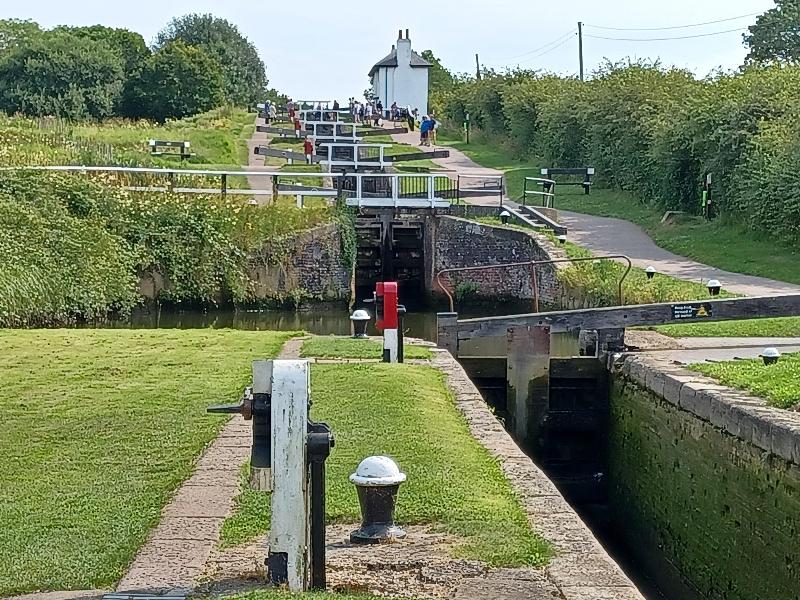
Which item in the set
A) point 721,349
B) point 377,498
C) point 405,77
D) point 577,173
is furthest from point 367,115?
point 377,498

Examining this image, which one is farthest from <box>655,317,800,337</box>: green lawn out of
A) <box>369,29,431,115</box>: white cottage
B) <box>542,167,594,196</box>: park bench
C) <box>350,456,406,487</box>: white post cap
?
<box>369,29,431,115</box>: white cottage

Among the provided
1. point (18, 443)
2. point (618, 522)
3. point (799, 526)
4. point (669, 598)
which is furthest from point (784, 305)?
point (18, 443)

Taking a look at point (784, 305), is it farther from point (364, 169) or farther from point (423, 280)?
point (364, 169)

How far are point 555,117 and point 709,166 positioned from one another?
14135mm

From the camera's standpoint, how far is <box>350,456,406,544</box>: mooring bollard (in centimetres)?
603

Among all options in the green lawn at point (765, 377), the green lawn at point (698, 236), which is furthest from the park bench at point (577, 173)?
the green lawn at point (765, 377)

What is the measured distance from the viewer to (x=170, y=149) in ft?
121

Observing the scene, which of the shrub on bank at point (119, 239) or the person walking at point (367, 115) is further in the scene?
the person walking at point (367, 115)

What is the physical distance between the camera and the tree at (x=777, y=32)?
220 ft

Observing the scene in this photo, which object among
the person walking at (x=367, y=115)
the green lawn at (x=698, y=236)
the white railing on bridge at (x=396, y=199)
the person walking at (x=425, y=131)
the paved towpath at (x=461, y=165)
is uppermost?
the person walking at (x=367, y=115)

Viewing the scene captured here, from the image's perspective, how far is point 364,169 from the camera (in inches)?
1300

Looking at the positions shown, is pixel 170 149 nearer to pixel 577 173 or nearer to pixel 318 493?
pixel 577 173

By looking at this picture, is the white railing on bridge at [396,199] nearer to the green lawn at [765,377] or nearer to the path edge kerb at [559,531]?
the green lawn at [765,377]

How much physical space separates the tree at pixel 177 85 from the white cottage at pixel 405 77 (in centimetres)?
1195
